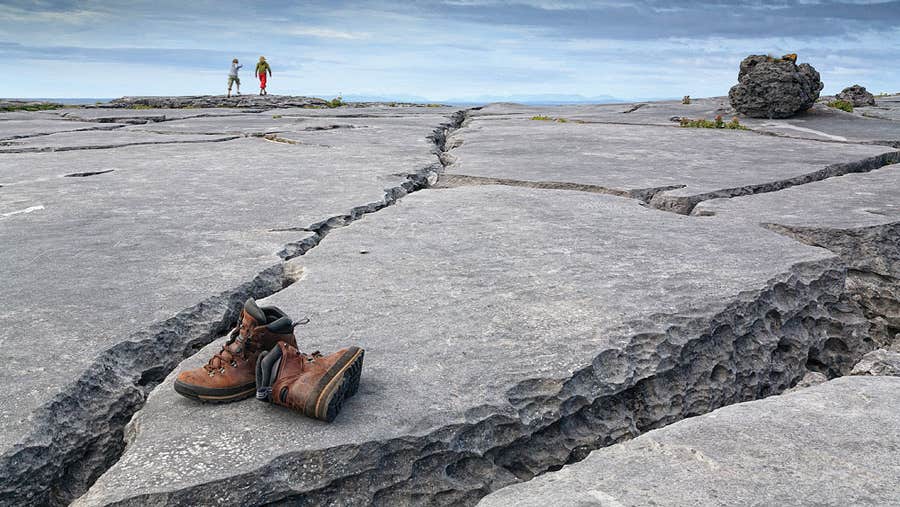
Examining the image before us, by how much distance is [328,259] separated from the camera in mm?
2805

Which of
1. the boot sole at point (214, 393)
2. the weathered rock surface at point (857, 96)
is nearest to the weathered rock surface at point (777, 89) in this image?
the weathered rock surface at point (857, 96)

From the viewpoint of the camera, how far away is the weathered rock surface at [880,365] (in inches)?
83.7

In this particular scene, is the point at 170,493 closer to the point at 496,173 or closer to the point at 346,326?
the point at 346,326

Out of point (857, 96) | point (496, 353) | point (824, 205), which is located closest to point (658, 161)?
point (824, 205)

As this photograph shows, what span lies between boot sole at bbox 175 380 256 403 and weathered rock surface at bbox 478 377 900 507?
629 mm

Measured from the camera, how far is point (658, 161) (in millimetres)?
5293

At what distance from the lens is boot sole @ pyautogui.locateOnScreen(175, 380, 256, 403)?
171 centimetres

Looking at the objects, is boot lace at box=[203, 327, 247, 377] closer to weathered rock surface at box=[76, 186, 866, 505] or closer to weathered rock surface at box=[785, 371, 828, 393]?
weathered rock surface at box=[76, 186, 866, 505]

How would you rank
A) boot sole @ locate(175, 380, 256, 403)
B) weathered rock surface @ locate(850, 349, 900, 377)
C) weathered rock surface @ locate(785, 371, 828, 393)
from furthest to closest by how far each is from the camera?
1. weathered rock surface @ locate(785, 371, 828, 393)
2. weathered rock surface @ locate(850, 349, 900, 377)
3. boot sole @ locate(175, 380, 256, 403)

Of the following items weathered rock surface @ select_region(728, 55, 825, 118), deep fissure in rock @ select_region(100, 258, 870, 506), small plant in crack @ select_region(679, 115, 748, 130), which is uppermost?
weathered rock surface @ select_region(728, 55, 825, 118)

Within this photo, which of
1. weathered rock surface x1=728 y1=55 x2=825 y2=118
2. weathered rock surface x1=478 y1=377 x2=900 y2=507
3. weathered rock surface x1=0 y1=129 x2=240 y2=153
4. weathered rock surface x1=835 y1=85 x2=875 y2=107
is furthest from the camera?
weathered rock surface x1=835 y1=85 x2=875 y2=107

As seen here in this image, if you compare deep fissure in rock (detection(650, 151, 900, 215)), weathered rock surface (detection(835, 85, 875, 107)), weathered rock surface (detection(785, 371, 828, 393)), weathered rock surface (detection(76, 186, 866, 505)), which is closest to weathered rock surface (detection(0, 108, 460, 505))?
weathered rock surface (detection(76, 186, 866, 505))

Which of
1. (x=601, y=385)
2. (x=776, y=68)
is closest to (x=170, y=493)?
(x=601, y=385)

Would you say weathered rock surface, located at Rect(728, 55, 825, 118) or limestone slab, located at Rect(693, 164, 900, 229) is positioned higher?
weathered rock surface, located at Rect(728, 55, 825, 118)
